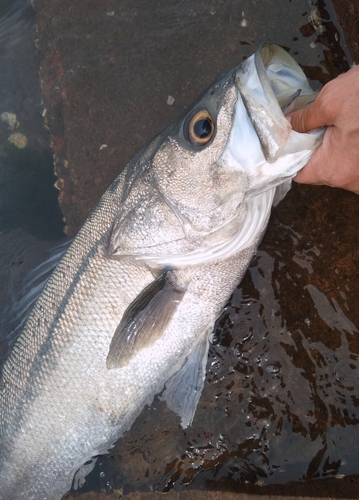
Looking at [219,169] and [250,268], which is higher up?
[219,169]

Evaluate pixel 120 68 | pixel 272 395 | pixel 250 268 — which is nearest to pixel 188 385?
pixel 272 395

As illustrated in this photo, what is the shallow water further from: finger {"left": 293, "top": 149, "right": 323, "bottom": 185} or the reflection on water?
finger {"left": 293, "top": 149, "right": 323, "bottom": 185}

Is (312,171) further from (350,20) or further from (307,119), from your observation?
(350,20)

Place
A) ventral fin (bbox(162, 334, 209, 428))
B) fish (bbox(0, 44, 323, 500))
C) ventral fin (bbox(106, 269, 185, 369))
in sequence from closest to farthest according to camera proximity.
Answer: fish (bbox(0, 44, 323, 500))
ventral fin (bbox(106, 269, 185, 369))
ventral fin (bbox(162, 334, 209, 428))

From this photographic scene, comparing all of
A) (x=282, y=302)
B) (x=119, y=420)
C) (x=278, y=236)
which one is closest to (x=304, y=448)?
(x=282, y=302)

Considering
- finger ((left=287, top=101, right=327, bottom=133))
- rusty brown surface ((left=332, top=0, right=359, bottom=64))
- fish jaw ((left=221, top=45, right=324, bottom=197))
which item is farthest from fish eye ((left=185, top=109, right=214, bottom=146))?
rusty brown surface ((left=332, top=0, right=359, bottom=64))

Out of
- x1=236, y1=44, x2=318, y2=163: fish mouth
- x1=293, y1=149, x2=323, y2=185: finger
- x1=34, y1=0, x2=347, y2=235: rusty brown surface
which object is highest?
x1=34, y1=0, x2=347, y2=235: rusty brown surface

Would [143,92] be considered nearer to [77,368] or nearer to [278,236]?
[278,236]
